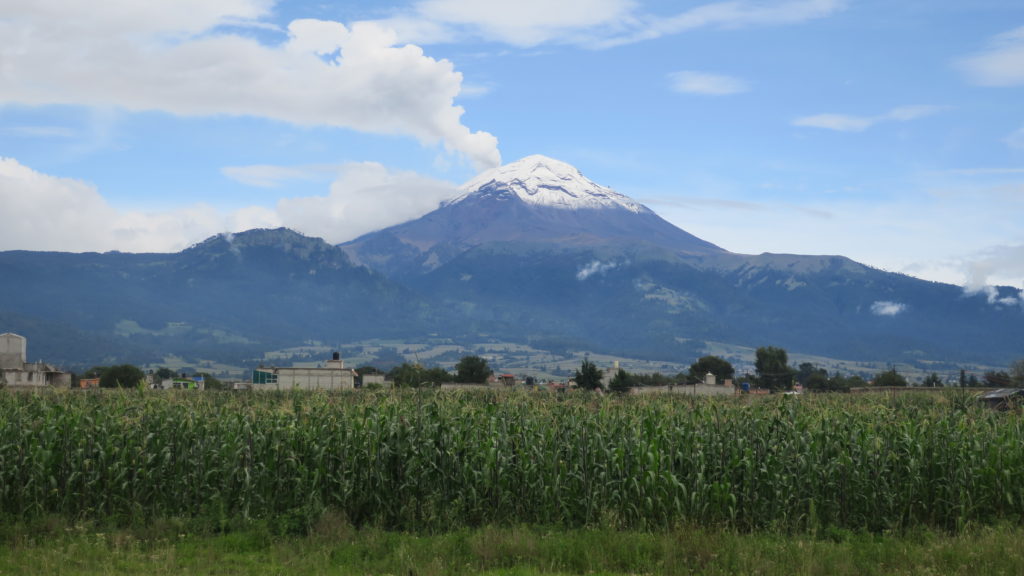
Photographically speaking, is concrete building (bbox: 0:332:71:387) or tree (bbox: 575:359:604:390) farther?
tree (bbox: 575:359:604:390)

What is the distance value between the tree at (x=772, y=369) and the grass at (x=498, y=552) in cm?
14345

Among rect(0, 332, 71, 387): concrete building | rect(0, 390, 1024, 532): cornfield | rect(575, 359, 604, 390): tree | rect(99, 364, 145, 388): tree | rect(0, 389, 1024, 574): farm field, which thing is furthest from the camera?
rect(575, 359, 604, 390): tree

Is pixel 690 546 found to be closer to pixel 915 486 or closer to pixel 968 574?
pixel 968 574

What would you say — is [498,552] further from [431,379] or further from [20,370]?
[431,379]

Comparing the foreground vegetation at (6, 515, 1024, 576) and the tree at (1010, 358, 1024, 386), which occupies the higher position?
the tree at (1010, 358, 1024, 386)

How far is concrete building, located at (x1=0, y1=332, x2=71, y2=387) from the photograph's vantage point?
9172cm

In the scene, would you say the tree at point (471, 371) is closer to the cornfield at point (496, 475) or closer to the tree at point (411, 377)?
the tree at point (411, 377)

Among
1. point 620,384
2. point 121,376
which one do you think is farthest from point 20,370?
point 620,384

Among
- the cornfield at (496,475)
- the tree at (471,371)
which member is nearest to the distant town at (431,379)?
the tree at (471,371)

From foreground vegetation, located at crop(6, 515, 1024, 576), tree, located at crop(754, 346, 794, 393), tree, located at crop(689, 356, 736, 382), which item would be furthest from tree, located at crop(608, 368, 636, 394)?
foreground vegetation, located at crop(6, 515, 1024, 576)

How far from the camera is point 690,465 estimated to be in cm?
2189

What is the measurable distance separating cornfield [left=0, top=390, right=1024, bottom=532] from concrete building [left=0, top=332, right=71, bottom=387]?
6726cm

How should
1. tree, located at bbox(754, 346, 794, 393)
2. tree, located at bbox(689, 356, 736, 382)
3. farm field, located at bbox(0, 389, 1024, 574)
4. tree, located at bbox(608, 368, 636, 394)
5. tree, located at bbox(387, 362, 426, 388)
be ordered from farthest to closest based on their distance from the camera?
tree, located at bbox(689, 356, 736, 382) → tree, located at bbox(754, 346, 794, 393) → tree, located at bbox(608, 368, 636, 394) → tree, located at bbox(387, 362, 426, 388) → farm field, located at bbox(0, 389, 1024, 574)

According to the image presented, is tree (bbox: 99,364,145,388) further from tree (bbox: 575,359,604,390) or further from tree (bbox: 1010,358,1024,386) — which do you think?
tree (bbox: 1010,358,1024,386)
